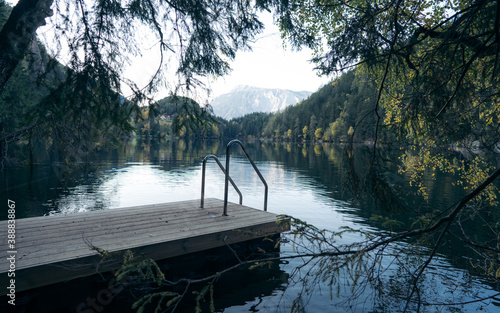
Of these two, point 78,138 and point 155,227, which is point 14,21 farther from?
point 155,227

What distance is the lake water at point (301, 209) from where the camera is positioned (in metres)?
4.42

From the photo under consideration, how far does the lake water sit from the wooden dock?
803 millimetres

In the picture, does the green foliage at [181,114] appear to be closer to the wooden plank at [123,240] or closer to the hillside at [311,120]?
the wooden plank at [123,240]

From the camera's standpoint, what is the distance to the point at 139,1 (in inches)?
137

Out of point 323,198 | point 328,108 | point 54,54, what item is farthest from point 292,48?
point 328,108

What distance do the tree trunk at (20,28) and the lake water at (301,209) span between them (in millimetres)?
1485

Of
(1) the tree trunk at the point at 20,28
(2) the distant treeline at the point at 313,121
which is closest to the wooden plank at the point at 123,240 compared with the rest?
(1) the tree trunk at the point at 20,28

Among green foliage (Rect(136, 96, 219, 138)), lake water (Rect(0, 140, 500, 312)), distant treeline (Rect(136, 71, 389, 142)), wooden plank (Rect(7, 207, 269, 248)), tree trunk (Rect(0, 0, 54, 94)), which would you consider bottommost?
lake water (Rect(0, 140, 500, 312))

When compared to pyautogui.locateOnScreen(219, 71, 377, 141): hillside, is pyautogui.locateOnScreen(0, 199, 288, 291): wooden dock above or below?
below

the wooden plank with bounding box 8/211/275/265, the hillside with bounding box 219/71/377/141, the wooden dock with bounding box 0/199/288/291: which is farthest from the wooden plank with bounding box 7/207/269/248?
the hillside with bounding box 219/71/377/141

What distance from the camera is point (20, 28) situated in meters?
3.42

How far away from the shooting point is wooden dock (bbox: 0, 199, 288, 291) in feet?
11.4

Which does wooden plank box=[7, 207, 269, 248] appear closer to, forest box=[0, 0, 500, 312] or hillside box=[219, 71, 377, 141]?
forest box=[0, 0, 500, 312]

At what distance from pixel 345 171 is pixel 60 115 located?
9.35 ft
